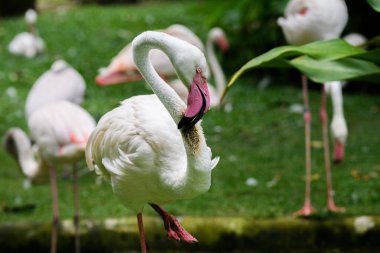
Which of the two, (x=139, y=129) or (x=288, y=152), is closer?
(x=139, y=129)

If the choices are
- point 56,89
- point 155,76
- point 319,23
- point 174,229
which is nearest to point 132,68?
point 56,89

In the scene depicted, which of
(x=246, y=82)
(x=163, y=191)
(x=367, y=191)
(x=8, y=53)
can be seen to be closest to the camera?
(x=163, y=191)

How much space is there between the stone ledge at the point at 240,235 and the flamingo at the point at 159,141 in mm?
1125

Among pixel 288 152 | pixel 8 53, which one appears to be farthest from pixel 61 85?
pixel 8 53

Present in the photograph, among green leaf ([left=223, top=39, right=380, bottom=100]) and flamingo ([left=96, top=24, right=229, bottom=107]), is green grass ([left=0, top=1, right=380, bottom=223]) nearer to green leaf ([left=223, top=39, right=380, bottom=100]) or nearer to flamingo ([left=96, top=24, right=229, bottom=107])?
flamingo ([left=96, top=24, right=229, bottom=107])

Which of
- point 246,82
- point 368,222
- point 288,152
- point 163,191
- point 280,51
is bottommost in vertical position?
point 246,82

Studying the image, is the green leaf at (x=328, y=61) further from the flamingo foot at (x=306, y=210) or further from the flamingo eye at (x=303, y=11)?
the flamingo eye at (x=303, y=11)

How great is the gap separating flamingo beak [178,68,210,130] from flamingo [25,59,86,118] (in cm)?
336

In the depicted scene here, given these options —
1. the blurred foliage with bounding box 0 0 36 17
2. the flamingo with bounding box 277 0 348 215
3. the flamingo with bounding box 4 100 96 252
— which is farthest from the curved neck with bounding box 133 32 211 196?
the blurred foliage with bounding box 0 0 36 17

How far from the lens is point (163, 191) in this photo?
3268 millimetres

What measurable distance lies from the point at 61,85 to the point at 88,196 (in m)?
0.96

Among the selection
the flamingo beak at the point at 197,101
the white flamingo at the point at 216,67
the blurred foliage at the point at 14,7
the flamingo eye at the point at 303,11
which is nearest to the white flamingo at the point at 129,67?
the white flamingo at the point at 216,67

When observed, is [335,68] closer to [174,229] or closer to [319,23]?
[174,229]

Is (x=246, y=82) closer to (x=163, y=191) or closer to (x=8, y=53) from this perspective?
(x=8, y=53)
